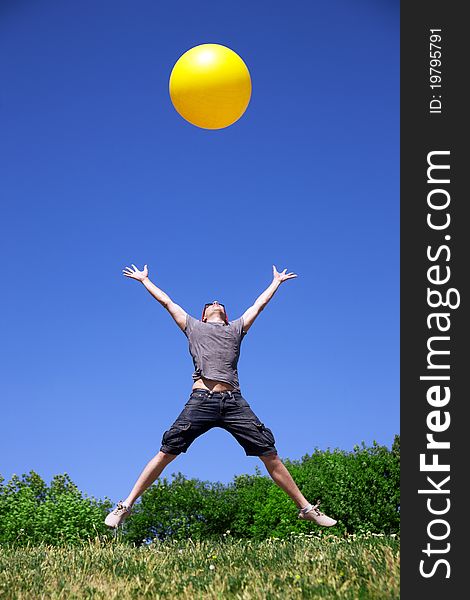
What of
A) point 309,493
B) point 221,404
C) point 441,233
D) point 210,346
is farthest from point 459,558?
point 309,493

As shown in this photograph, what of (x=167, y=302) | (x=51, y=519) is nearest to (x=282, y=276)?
(x=167, y=302)

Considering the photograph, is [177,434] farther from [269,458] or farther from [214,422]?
[269,458]

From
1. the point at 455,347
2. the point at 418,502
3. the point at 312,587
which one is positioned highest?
the point at 455,347

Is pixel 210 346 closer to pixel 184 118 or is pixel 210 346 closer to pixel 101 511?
pixel 184 118

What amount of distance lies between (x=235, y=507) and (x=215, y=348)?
9789 mm

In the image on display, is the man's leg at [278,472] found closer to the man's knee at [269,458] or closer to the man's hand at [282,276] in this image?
the man's knee at [269,458]

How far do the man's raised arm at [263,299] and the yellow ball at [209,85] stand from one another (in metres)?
1.90

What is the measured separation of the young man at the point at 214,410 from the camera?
25.9 feet

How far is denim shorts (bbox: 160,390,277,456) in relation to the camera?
7875 millimetres

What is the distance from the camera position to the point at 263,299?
8.59 meters

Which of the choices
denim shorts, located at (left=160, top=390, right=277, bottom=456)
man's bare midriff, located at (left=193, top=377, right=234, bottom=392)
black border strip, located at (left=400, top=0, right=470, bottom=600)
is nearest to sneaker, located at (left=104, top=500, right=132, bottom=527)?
denim shorts, located at (left=160, top=390, right=277, bottom=456)

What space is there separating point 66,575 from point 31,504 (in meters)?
9.18

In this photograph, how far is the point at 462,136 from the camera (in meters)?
6.00

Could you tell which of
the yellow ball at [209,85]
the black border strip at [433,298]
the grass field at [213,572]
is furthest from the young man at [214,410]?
the black border strip at [433,298]
